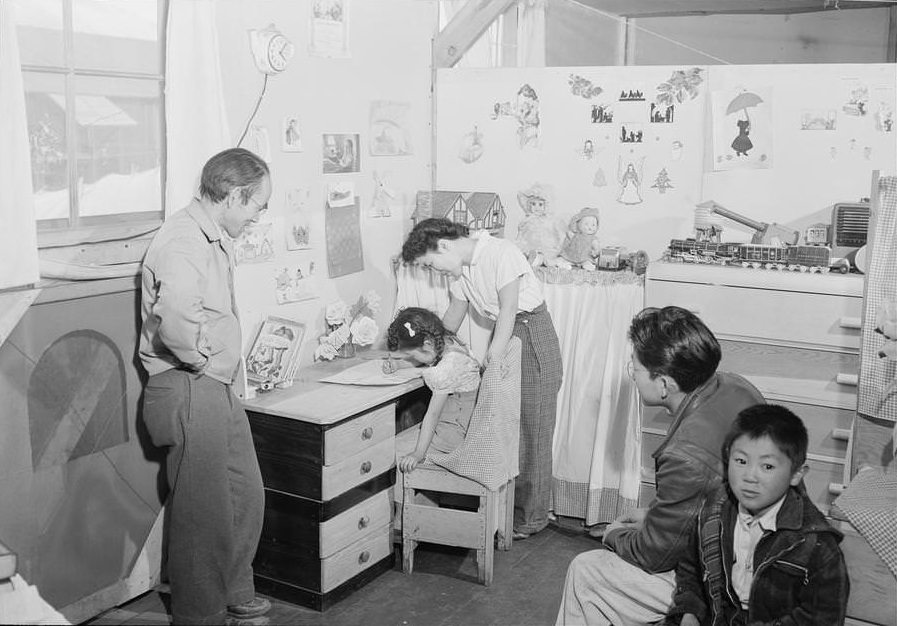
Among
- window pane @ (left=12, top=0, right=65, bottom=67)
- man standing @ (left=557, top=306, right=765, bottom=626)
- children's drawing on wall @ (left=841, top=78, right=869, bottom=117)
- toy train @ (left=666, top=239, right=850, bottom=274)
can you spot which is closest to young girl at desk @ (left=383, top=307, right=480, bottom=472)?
toy train @ (left=666, top=239, right=850, bottom=274)

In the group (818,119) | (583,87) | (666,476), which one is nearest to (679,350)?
(666,476)

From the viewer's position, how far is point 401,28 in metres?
4.27

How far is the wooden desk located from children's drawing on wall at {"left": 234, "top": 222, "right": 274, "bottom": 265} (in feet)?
1.61

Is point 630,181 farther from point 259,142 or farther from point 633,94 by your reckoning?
point 259,142

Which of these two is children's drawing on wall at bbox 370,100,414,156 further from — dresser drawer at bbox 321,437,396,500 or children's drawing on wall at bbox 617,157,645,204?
dresser drawer at bbox 321,437,396,500

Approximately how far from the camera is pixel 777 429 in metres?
2.10

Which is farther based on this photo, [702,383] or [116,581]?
[116,581]

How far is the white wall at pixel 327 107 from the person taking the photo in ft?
11.2

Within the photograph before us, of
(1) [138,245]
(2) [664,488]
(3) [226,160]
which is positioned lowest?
(2) [664,488]

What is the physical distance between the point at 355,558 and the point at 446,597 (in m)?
0.34

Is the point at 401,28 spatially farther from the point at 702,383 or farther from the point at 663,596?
the point at 663,596

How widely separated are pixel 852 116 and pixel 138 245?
2.78 metres

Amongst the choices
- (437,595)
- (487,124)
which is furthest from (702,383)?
(487,124)

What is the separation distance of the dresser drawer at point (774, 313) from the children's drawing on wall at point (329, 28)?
1567 mm
